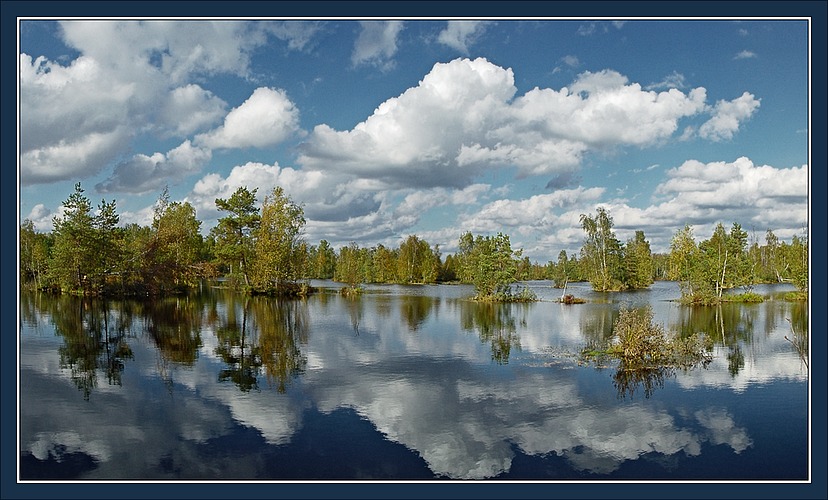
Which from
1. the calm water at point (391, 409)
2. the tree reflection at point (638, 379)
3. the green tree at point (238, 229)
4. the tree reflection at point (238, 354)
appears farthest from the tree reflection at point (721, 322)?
the green tree at point (238, 229)

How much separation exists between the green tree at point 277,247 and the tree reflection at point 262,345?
11.1 m

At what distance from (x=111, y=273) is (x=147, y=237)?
5263 millimetres

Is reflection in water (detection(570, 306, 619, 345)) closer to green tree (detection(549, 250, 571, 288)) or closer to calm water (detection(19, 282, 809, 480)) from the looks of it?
calm water (detection(19, 282, 809, 480))

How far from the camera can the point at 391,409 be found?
1419 centimetres

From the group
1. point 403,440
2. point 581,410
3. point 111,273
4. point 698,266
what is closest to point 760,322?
point 698,266

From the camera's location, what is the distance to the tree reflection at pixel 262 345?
17.2 meters

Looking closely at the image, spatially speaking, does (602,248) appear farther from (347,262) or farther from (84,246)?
(84,246)

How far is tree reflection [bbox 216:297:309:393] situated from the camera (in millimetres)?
17217

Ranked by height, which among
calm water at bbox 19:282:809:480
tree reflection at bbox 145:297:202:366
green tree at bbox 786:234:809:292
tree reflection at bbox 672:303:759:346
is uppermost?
green tree at bbox 786:234:809:292

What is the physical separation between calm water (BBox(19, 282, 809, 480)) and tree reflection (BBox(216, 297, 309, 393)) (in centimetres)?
13

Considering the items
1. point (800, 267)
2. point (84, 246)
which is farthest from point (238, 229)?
point (800, 267)

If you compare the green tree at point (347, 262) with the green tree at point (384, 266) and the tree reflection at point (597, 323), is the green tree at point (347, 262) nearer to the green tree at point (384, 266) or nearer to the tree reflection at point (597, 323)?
the green tree at point (384, 266)

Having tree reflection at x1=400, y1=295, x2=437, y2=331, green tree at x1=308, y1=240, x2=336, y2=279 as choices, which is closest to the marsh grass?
tree reflection at x1=400, y1=295, x2=437, y2=331

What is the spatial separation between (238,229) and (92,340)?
27529 mm
